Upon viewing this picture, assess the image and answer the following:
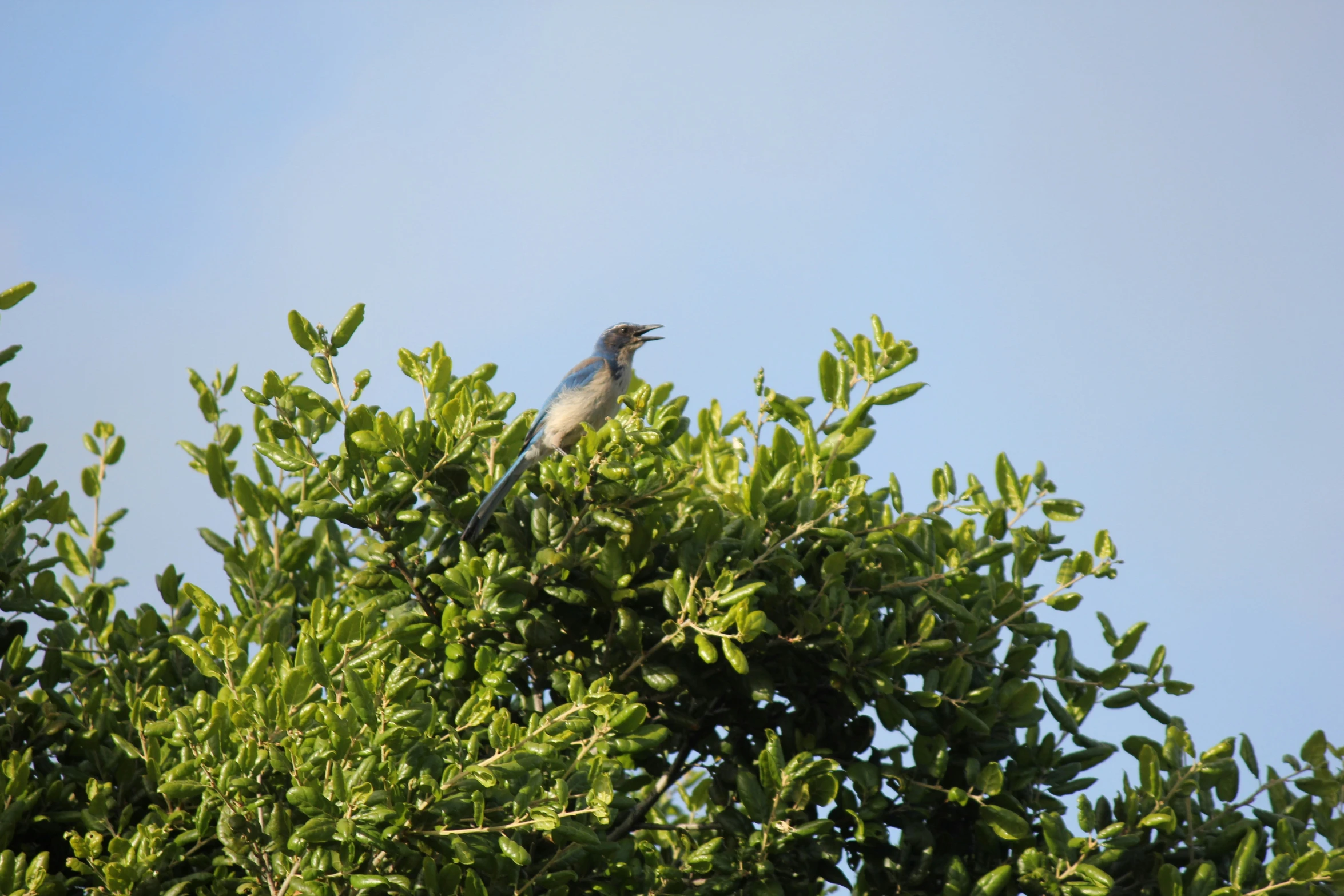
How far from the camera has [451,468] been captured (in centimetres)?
476

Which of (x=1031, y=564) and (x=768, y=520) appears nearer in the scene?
(x=768, y=520)

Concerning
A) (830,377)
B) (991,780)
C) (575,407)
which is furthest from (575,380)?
(991,780)

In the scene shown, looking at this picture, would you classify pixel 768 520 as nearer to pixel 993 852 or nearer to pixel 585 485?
pixel 585 485

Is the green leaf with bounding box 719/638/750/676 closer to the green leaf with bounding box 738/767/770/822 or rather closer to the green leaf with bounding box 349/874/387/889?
the green leaf with bounding box 738/767/770/822

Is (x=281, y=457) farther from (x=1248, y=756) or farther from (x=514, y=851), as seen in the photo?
(x=1248, y=756)

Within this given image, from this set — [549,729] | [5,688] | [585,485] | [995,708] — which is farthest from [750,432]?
[5,688]

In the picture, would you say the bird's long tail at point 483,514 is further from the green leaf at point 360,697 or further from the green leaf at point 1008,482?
the green leaf at point 1008,482

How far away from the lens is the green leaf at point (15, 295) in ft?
15.5

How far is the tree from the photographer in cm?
393

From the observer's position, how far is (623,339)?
7.84 meters

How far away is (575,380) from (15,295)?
3175 millimetres

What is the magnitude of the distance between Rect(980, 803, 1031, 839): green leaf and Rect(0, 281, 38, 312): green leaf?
4300 mm

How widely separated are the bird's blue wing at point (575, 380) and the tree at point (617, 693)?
150 cm

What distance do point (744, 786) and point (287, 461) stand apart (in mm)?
2180
